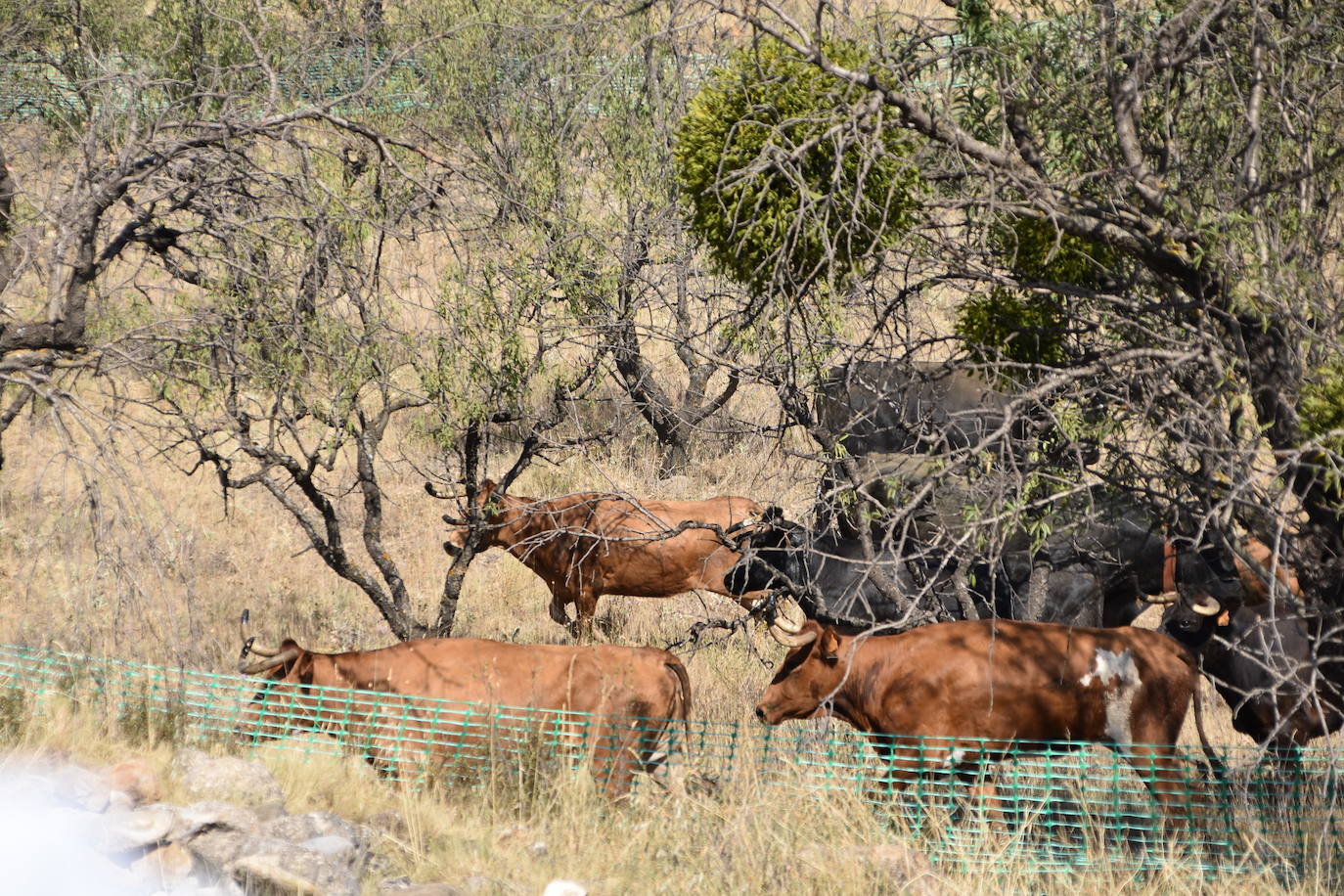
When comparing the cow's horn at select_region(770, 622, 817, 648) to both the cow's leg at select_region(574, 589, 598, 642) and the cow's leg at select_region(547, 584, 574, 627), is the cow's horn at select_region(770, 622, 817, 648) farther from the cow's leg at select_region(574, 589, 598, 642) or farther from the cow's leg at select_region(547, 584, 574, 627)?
Result: the cow's leg at select_region(547, 584, 574, 627)

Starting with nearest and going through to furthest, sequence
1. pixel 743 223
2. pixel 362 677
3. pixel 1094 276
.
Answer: pixel 743 223 → pixel 1094 276 → pixel 362 677

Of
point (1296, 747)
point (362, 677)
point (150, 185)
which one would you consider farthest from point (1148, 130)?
point (150, 185)

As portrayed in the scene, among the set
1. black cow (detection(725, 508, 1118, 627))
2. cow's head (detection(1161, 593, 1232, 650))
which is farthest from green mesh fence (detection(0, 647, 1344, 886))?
black cow (detection(725, 508, 1118, 627))

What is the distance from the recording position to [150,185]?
780cm

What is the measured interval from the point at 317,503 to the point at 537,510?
214 cm

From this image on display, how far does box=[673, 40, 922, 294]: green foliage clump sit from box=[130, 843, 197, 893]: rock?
3.35 m

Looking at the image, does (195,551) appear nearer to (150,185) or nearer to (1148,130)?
(150,185)

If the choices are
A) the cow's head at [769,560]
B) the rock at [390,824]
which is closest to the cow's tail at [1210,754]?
the cow's head at [769,560]

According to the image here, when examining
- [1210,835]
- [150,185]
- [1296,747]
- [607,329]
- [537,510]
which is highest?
[150,185]

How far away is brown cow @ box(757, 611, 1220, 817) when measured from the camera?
22.1 ft

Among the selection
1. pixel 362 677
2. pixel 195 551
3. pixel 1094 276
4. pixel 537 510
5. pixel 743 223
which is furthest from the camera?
pixel 195 551

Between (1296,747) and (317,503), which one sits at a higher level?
(317,503)

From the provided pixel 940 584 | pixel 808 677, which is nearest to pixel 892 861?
pixel 808 677

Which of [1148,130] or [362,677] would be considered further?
[362,677]
